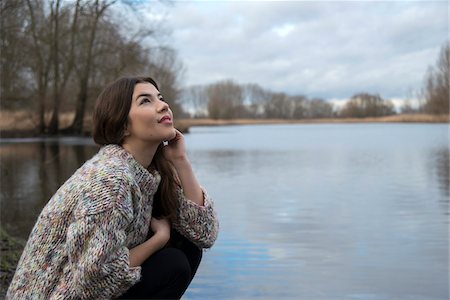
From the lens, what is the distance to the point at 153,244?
2.12 meters

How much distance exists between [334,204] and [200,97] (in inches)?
3578

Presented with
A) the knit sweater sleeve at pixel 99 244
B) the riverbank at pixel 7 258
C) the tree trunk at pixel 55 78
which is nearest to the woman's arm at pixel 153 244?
the knit sweater sleeve at pixel 99 244

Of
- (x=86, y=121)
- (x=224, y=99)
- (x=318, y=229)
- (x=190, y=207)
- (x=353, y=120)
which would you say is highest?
(x=224, y=99)

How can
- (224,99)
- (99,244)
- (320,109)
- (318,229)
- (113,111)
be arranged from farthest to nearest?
(320,109) → (224,99) → (318,229) → (113,111) → (99,244)

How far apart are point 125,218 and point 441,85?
5727 cm

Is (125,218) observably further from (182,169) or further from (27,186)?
(27,186)

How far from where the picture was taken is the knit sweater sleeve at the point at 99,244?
1.76 meters

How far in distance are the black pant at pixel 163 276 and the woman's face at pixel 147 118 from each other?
1.47 feet

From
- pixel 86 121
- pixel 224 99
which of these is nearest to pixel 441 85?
pixel 86 121

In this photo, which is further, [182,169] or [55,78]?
[55,78]

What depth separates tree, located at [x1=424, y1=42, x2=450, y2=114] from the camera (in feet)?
173

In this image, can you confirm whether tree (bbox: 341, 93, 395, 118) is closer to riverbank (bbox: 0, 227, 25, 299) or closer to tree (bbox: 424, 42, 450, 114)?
tree (bbox: 424, 42, 450, 114)

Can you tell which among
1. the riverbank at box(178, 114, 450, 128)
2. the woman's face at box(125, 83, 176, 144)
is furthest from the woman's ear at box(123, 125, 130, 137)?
the riverbank at box(178, 114, 450, 128)

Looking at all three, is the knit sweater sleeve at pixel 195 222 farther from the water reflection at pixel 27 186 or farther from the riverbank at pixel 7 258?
the water reflection at pixel 27 186
